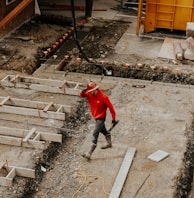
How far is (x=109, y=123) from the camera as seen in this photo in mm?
11727

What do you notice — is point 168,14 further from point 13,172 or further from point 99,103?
point 13,172

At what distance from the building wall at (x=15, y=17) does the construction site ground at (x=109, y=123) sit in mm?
402

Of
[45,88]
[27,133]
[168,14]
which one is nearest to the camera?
[27,133]

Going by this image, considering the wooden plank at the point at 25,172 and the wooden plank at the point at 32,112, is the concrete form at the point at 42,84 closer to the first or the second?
the wooden plank at the point at 32,112

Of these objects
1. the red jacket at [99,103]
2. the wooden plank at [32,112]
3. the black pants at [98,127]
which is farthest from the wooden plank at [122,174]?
the wooden plank at [32,112]

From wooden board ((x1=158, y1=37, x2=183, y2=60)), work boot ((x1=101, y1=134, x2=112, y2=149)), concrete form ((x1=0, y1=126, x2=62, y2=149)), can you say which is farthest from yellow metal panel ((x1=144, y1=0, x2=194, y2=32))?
concrete form ((x1=0, y1=126, x2=62, y2=149))

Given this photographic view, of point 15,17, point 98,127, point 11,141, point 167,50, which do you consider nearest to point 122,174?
point 98,127

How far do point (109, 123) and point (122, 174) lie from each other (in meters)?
2.30

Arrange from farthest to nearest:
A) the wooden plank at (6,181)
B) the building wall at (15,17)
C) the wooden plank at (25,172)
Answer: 1. the building wall at (15,17)
2. the wooden plank at (25,172)
3. the wooden plank at (6,181)

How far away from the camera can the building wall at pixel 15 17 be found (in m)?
17.6

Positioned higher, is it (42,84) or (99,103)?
(99,103)

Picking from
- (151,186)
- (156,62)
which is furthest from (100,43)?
(151,186)

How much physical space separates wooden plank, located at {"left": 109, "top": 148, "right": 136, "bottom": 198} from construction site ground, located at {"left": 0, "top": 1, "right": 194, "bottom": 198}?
0.11 meters

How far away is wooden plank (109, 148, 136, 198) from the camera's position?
912 cm
